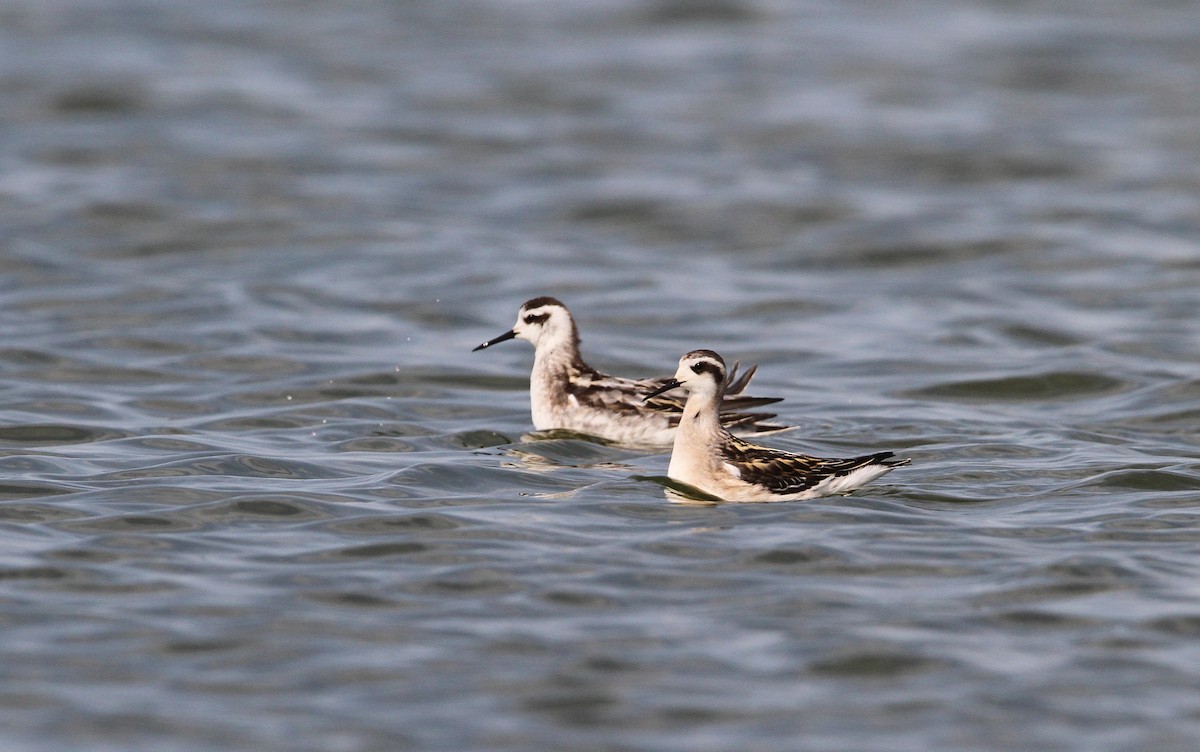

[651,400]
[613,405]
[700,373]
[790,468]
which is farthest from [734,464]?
[613,405]

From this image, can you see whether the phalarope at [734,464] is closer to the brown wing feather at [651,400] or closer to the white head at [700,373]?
the white head at [700,373]

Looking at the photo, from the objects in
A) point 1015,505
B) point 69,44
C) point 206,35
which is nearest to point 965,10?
point 206,35

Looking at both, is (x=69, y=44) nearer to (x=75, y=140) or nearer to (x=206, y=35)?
(x=206, y=35)

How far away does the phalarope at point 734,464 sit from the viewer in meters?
12.5

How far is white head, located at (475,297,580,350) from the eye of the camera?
54.2 feet

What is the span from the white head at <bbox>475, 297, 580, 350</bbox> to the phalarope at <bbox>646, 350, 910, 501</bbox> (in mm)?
3305

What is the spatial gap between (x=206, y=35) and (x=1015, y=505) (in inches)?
1026

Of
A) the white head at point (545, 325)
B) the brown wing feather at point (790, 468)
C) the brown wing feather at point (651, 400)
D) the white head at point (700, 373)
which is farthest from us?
the white head at point (545, 325)

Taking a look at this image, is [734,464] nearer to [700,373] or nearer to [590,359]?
[700,373]

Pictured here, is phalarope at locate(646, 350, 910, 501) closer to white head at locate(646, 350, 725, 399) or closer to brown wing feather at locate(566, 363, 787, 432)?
white head at locate(646, 350, 725, 399)

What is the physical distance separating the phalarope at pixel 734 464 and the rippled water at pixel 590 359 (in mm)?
194

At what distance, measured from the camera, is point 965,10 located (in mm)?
38250

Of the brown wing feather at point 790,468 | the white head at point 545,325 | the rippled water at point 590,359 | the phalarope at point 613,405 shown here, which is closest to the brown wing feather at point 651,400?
the phalarope at point 613,405

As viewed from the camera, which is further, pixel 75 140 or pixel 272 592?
pixel 75 140
